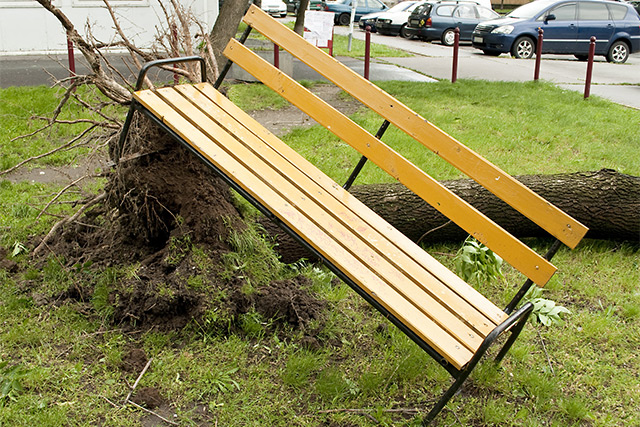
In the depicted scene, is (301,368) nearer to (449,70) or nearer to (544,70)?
(449,70)

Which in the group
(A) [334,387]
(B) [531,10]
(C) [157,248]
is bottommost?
(A) [334,387]

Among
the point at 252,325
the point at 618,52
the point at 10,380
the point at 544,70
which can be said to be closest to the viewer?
the point at 10,380

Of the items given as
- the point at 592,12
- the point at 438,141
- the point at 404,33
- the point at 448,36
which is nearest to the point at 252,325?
the point at 438,141

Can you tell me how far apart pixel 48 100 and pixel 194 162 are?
184 inches

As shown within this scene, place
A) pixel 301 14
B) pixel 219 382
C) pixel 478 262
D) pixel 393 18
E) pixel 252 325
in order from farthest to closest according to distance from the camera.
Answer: pixel 393 18 → pixel 301 14 → pixel 478 262 → pixel 252 325 → pixel 219 382

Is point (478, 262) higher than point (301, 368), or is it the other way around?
point (478, 262)

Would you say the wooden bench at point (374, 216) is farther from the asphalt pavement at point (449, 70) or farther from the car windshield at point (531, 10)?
the car windshield at point (531, 10)

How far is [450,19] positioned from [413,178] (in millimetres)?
18979

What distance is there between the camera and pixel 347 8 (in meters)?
26.9

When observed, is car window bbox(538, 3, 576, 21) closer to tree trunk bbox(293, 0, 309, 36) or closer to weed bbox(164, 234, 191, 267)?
tree trunk bbox(293, 0, 309, 36)

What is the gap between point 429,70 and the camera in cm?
1302

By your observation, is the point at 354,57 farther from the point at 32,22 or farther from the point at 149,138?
the point at 149,138

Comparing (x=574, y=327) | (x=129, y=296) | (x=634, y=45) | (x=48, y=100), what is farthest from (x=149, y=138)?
(x=634, y=45)

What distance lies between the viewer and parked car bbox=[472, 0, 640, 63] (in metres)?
15.5
